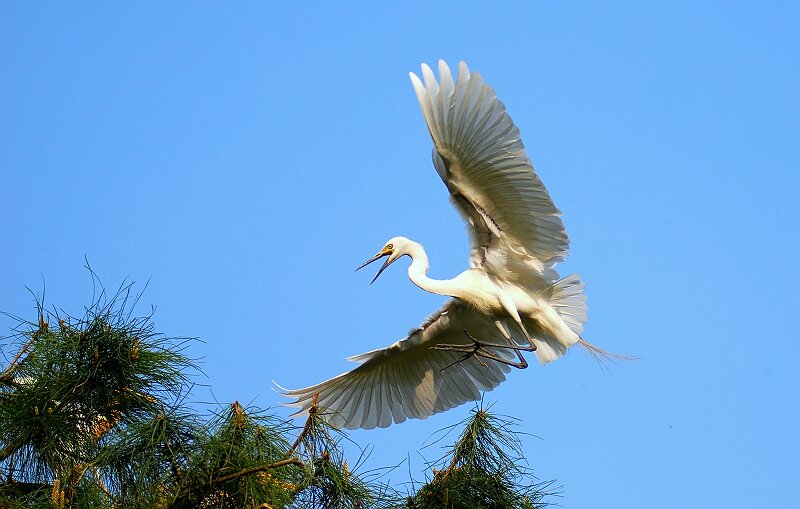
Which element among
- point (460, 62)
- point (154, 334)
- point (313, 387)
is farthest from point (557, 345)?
point (154, 334)

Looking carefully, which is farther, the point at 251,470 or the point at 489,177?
the point at 489,177

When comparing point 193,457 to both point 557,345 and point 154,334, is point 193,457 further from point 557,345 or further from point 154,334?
point 557,345

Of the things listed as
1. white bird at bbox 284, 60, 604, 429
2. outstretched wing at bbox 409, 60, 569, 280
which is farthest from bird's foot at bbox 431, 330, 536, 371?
outstretched wing at bbox 409, 60, 569, 280

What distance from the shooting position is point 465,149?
5.23 metres

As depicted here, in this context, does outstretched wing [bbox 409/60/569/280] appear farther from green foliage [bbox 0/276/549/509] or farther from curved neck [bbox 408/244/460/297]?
green foliage [bbox 0/276/549/509]

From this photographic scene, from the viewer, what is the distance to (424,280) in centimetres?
594

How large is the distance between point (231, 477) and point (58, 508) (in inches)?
19.7

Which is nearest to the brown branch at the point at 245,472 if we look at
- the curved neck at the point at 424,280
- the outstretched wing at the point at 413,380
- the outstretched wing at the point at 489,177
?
the outstretched wing at the point at 489,177

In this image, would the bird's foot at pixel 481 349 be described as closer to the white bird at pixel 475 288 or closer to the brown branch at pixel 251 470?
the white bird at pixel 475 288

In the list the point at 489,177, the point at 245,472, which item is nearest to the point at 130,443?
the point at 245,472

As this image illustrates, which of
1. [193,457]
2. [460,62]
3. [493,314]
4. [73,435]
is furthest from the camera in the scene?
[493,314]

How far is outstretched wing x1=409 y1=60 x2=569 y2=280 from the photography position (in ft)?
16.8

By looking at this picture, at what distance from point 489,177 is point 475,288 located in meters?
0.81

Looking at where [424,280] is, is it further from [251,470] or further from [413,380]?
[251,470]
